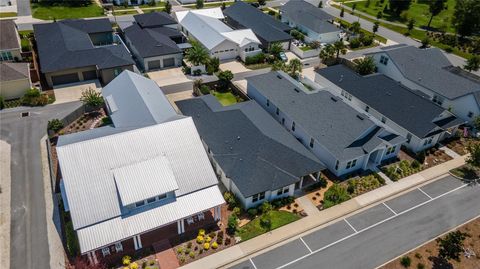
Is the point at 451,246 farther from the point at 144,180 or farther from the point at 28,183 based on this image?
the point at 28,183

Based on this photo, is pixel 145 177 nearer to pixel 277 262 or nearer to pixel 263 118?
pixel 277 262

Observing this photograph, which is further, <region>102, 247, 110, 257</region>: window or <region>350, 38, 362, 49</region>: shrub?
<region>350, 38, 362, 49</region>: shrub

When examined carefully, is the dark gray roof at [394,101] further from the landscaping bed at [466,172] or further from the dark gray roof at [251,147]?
the dark gray roof at [251,147]

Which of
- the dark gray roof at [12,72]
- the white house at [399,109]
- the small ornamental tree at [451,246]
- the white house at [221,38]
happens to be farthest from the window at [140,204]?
the white house at [221,38]

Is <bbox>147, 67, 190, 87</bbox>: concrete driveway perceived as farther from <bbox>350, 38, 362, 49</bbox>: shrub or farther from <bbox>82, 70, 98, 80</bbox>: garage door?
<bbox>350, 38, 362, 49</bbox>: shrub

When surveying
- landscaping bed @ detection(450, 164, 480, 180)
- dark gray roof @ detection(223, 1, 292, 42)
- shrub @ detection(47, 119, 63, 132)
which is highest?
dark gray roof @ detection(223, 1, 292, 42)

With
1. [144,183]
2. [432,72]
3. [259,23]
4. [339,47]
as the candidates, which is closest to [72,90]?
[144,183]

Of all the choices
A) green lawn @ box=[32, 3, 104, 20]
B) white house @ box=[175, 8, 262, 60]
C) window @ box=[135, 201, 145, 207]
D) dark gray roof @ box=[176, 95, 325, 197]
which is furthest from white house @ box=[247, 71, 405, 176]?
green lawn @ box=[32, 3, 104, 20]
